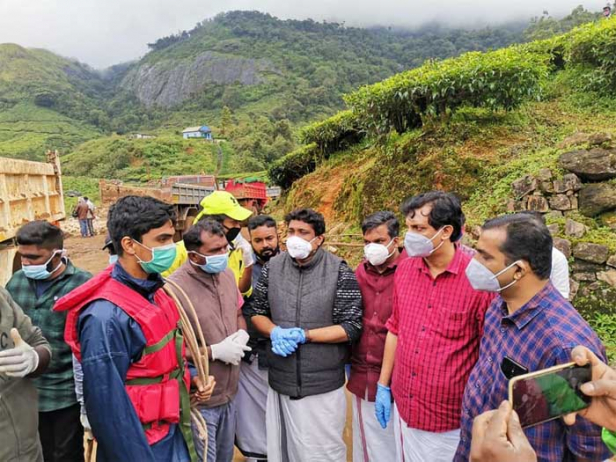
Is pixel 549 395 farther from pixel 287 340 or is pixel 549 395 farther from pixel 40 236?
pixel 40 236

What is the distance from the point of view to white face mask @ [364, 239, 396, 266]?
2.56m

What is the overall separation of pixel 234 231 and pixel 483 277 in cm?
215

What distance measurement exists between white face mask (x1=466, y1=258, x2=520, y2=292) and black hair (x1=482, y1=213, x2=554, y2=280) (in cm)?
5

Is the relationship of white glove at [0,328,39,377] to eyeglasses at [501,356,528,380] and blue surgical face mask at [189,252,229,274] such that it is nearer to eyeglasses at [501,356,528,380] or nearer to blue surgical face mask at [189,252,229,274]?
blue surgical face mask at [189,252,229,274]

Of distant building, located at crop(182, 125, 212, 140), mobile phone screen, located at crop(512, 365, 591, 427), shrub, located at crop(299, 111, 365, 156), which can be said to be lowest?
mobile phone screen, located at crop(512, 365, 591, 427)

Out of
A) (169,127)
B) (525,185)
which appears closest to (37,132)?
(169,127)

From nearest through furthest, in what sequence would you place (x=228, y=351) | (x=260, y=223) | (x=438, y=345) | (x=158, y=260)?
(x=158, y=260)
(x=438, y=345)
(x=228, y=351)
(x=260, y=223)

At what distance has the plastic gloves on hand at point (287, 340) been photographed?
7.84 feet

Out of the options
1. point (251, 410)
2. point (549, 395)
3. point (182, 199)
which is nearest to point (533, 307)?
point (549, 395)

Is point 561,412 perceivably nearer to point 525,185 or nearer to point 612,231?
point 612,231

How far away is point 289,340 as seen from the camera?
7.86 feet

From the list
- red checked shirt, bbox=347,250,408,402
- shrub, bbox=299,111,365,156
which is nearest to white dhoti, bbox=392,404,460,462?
red checked shirt, bbox=347,250,408,402

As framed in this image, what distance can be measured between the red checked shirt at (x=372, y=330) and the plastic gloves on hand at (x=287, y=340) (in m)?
0.44

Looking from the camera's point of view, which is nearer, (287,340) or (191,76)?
(287,340)
